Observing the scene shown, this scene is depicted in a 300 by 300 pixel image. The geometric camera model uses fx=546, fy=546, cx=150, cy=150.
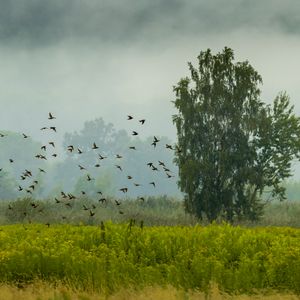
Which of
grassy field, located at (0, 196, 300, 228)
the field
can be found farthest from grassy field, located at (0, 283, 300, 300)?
grassy field, located at (0, 196, 300, 228)

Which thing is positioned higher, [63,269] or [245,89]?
[245,89]

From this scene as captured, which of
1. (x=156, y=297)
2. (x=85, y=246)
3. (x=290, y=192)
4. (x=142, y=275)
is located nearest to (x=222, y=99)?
(x=85, y=246)

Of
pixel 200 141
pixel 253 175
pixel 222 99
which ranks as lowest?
pixel 253 175

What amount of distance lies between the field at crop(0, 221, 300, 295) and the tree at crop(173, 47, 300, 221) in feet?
55.5

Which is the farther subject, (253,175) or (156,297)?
(253,175)

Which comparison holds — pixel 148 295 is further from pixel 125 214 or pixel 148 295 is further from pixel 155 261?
pixel 125 214

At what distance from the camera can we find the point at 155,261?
14383 millimetres

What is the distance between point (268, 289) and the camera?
12.4 metres

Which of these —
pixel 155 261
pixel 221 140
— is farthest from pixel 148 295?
pixel 221 140

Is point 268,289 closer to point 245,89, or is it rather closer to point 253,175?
point 253,175

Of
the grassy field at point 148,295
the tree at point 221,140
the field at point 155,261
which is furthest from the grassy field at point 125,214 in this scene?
the grassy field at point 148,295

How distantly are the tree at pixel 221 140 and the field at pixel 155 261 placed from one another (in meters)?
16.9

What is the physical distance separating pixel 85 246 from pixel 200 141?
1971cm

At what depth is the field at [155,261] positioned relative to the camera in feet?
41.6
